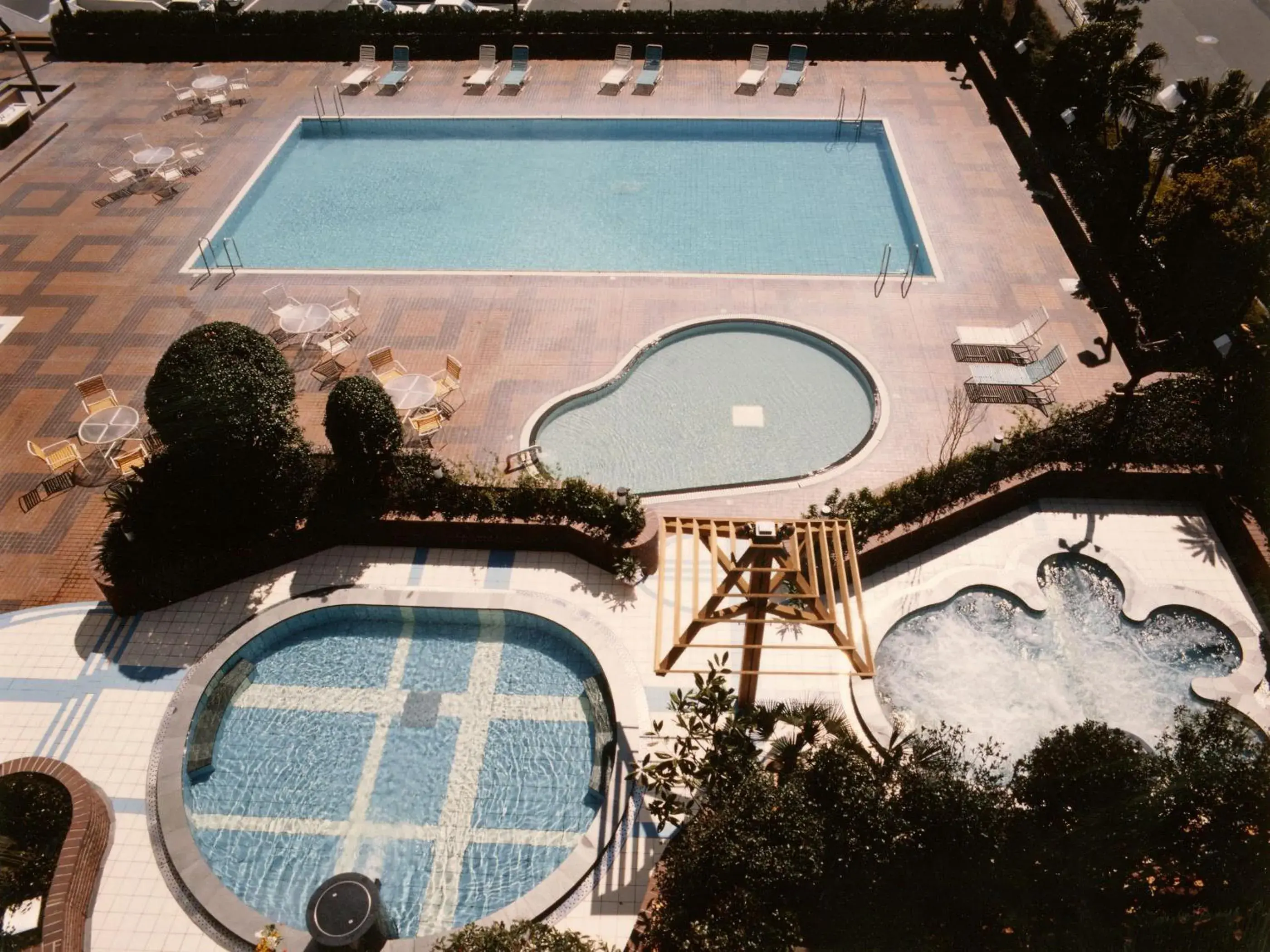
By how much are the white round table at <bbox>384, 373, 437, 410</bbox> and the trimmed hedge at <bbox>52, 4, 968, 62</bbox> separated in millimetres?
17615

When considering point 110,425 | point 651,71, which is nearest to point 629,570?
point 110,425

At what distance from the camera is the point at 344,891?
414 inches

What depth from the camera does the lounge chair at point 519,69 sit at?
2875cm

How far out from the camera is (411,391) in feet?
58.1

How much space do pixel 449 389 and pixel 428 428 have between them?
112 cm

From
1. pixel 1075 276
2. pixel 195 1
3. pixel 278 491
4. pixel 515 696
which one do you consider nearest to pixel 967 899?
pixel 515 696

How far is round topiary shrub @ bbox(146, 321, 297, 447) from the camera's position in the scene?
548 inches

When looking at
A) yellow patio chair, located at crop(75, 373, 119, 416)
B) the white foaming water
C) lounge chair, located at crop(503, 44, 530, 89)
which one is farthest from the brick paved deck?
the white foaming water

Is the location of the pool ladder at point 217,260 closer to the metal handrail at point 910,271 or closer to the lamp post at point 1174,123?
the metal handrail at point 910,271

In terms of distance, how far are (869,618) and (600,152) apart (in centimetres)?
1766

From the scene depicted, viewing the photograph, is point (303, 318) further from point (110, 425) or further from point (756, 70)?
point (756, 70)

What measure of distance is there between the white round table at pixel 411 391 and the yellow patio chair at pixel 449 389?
0.16 meters

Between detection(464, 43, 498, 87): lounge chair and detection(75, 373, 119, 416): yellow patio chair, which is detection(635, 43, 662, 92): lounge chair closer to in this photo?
detection(464, 43, 498, 87): lounge chair

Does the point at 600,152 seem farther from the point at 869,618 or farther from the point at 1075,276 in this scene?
the point at 869,618
